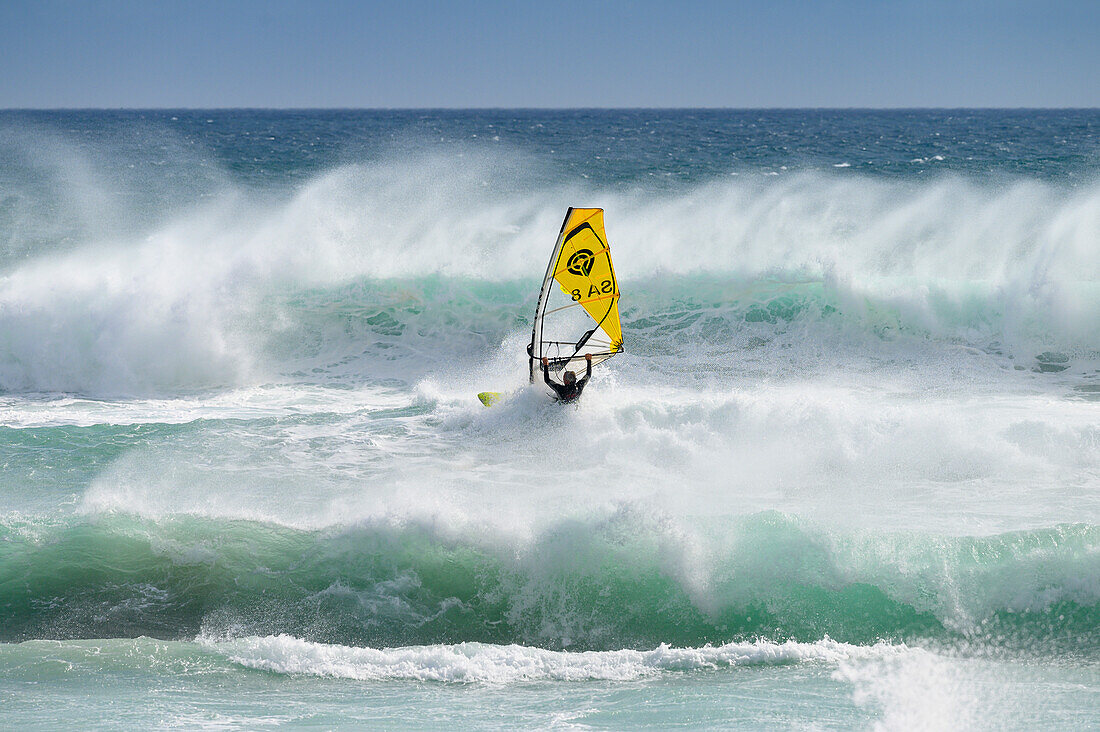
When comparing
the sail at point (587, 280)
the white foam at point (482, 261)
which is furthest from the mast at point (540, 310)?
the white foam at point (482, 261)

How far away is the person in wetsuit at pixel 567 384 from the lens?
543 inches

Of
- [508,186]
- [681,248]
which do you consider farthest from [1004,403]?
[508,186]

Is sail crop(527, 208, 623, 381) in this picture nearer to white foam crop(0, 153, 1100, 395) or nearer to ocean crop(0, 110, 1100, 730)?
ocean crop(0, 110, 1100, 730)

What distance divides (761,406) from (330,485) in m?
5.74

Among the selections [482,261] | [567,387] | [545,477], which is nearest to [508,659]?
[545,477]

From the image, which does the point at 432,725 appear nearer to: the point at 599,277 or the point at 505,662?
the point at 505,662

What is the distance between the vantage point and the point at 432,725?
7352mm

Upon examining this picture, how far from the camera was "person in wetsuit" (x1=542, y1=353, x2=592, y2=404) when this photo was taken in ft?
45.2

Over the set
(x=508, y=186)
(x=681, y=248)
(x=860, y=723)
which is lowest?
(x=860, y=723)

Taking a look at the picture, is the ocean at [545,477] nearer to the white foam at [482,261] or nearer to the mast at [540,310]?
the white foam at [482,261]

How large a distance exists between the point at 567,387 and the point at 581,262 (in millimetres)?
1826

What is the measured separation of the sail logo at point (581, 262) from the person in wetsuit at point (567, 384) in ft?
4.34

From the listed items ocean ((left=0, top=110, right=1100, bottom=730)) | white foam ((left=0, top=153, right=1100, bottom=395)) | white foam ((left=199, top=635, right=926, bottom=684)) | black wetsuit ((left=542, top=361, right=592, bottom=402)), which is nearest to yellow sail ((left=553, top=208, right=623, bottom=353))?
black wetsuit ((left=542, top=361, right=592, bottom=402))

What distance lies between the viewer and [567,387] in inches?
543
